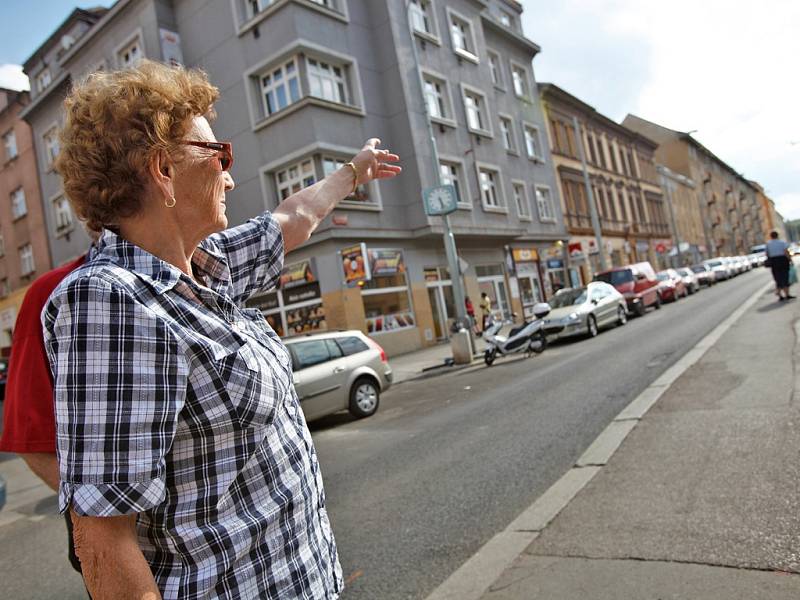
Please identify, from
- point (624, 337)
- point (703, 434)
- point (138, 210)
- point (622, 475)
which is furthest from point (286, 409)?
point (624, 337)

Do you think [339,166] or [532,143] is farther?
[532,143]

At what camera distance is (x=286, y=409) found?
1388 millimetres

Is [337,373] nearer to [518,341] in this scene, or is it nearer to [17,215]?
[518,341]

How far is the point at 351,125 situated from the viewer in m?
19.5

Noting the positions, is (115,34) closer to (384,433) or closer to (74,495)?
(384,433)

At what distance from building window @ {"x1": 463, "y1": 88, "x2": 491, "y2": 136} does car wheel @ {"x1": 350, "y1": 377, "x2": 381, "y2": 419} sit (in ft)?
58.2

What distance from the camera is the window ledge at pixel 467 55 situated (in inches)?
973

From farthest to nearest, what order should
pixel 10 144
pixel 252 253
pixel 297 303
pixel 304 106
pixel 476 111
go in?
pixel 10 144 → pixel 476 111 → pixel 297 303 → pixel 304 106 → pixel 252 253

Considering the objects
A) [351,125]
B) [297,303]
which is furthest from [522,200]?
[297,303]

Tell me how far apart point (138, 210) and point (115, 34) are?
2544 centimetres

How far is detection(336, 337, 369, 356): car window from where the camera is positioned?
376 inches

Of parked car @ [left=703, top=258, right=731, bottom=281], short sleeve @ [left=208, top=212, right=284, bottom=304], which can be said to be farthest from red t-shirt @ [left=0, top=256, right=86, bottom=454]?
parked car @ [left=703, top=258, right=731, bottom=281]

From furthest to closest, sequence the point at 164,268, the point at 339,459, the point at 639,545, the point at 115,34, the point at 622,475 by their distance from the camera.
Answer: the point at 115,34 < the point at 339,459 < the point at 622,475 < the point at 639,545 < the point at 164,268

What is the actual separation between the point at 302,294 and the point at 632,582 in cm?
1712
